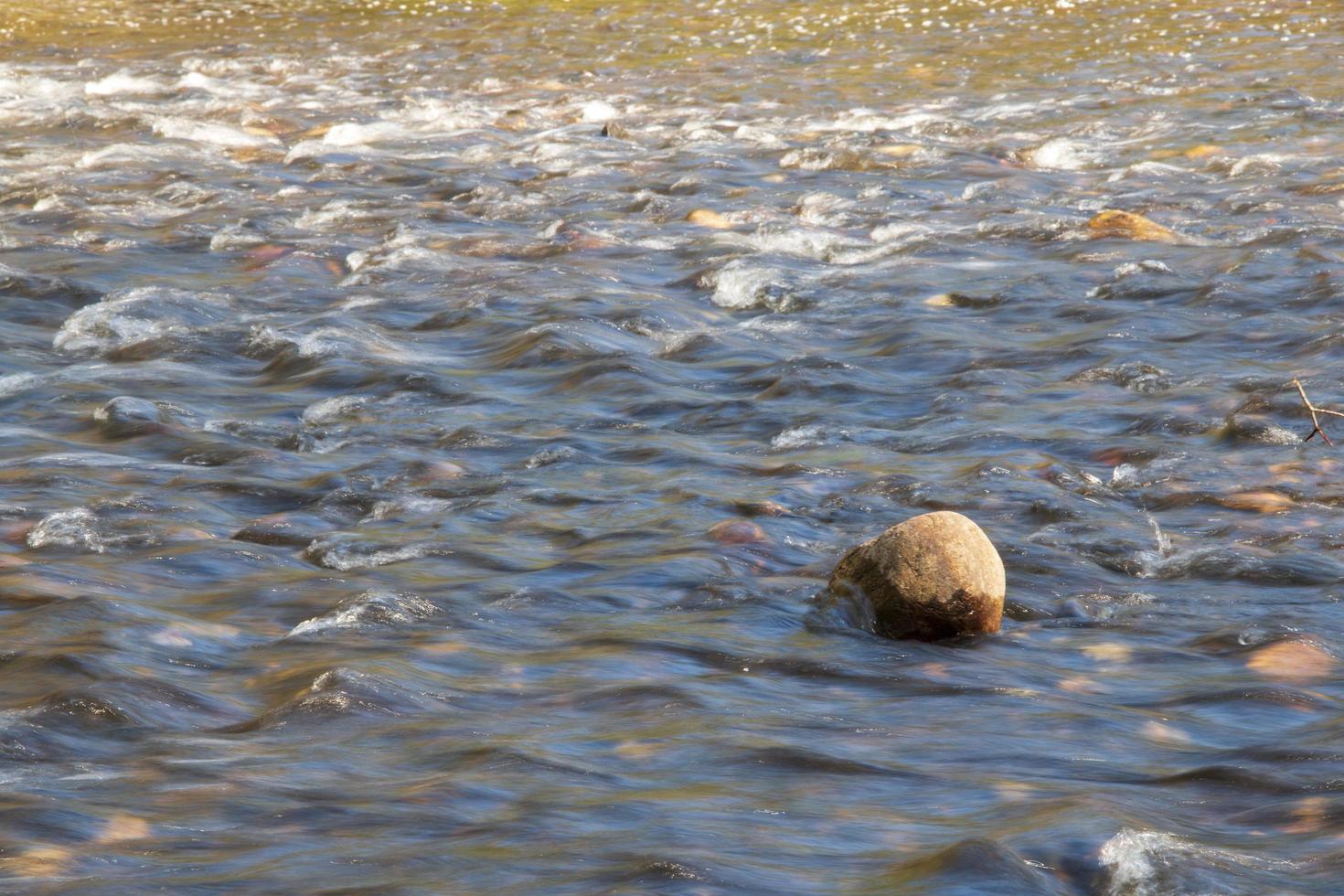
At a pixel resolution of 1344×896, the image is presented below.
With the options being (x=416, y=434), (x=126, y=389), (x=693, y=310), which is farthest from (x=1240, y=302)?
(x=126, y=389)

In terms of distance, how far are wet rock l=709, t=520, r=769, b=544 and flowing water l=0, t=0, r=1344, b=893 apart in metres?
0.02

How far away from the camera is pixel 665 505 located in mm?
6543

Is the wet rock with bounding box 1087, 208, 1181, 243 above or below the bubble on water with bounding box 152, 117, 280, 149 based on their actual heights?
below

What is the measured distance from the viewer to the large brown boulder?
518 centimetres

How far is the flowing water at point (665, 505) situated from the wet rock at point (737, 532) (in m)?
0.02

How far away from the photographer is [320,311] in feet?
31.7

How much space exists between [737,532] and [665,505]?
469 millimetres

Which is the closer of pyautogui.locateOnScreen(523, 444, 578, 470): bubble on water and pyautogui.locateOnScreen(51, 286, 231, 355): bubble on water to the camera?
pyautogui.locateOnScreen(523, 444, 578, 470): bubble on water

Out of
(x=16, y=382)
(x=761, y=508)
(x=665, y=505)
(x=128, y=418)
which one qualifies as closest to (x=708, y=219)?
(x=16, y=382)

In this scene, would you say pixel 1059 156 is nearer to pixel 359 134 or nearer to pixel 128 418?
pixel 359 134

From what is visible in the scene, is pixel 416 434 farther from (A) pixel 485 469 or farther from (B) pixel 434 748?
(B) pixel 434 748

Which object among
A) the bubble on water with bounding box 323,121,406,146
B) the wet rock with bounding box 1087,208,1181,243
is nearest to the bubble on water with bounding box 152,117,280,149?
the bubble on water with bounding box 323,121,406,146

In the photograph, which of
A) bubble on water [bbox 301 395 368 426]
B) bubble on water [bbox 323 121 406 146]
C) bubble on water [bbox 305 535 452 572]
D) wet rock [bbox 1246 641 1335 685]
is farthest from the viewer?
bubble on water [bbox 323 121 406 146]

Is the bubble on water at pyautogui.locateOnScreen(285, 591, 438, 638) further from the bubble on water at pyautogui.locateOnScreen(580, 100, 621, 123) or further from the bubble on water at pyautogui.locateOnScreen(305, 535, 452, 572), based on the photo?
the bubble on water at pyautogui.locateOnScreen(580, 100, 621, 123)
